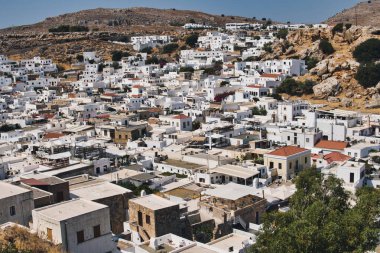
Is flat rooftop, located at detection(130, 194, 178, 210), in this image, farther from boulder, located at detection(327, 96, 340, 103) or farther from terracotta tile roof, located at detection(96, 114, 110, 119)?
boulder, located at detection(327, 96, 340, 103)

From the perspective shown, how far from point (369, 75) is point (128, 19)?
309ft

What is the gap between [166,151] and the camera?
34.3m

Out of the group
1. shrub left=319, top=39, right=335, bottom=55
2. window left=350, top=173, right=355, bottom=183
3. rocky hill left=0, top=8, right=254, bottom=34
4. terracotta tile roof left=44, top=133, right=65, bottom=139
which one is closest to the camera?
window left=350, top=173, right=355, bottom=183

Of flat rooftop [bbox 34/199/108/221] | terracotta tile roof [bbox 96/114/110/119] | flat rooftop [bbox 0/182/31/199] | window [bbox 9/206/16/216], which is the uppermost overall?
flat rooftop [bbox 0/182/31/199]

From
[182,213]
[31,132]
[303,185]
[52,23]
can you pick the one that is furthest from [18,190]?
[52,23]

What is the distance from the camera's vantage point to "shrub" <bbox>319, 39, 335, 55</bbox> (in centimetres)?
6550

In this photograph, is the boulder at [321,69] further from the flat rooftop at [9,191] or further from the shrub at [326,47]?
the flat rooftop at [9,191]

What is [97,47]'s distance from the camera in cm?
9931

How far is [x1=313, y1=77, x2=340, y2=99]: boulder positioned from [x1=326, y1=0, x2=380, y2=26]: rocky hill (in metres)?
51.7

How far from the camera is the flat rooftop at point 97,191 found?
18.4m

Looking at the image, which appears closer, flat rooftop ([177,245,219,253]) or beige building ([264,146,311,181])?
flat rooftop ([177,245,219,253])

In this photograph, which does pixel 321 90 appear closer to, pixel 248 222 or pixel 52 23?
pixel 248 222

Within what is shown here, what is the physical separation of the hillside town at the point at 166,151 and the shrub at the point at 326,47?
4720mm

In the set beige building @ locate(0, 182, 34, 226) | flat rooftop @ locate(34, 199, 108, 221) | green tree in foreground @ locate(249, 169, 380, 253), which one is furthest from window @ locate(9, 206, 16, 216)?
green tree in foreground @ locate(249, 169, 380, 253)
